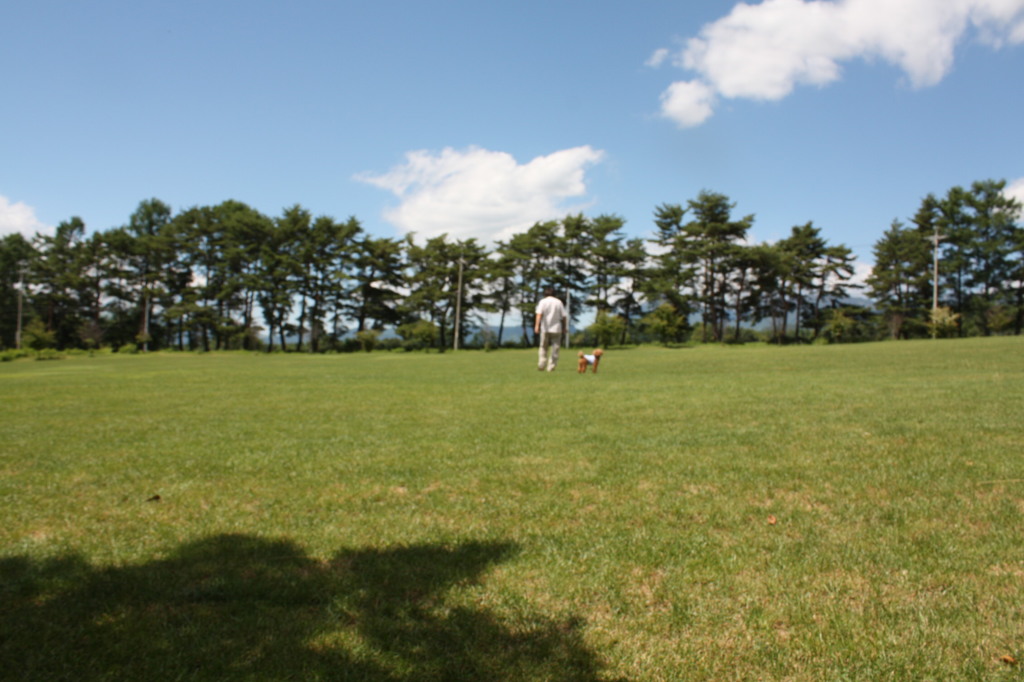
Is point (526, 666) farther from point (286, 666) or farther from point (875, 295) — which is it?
point (875, 295)

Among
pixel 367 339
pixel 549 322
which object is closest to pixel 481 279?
pixel 367 339

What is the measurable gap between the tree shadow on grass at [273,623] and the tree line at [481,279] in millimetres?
51311

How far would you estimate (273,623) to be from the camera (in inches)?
102

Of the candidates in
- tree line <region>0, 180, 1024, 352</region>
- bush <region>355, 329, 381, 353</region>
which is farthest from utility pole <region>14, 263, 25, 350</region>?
bush <region>355, 329, 381, 353</region>

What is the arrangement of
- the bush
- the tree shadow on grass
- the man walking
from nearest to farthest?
1. the tree shadow on grass
2. the man walking
3. the bush

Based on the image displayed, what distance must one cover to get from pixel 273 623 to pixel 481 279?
56396 millimetres

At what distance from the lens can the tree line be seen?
55469mm

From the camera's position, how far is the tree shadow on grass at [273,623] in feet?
7.42

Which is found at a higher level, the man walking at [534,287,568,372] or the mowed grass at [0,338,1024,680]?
the man walking at [534,287,568,372]

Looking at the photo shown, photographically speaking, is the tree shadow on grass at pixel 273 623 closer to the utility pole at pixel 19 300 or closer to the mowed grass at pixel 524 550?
the mowed grass at pixel 524 550

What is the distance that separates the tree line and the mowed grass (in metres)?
48.8

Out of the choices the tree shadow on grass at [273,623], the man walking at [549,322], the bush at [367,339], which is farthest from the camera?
the bush at [367,339]

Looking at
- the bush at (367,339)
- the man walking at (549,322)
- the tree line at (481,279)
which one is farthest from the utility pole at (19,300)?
the man walking at (549,322)

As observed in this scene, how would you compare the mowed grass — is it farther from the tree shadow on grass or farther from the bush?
the bush
